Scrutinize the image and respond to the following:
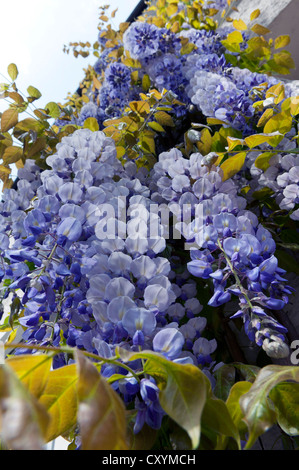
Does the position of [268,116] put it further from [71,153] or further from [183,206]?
[71,153]

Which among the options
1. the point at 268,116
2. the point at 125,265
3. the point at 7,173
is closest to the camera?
the point at 125,265

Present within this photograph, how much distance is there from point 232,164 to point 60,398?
52 cm

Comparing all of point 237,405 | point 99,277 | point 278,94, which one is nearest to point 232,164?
point 278,94

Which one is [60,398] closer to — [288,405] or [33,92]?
[288,405]

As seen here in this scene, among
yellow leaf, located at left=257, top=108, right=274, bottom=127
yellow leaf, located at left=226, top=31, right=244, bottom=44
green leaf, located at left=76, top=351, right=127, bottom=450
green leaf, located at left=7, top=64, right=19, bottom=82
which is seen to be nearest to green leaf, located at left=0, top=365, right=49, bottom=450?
green leaf, located at left=76, top=351, right=127, bottom=450

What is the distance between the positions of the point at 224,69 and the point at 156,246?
0.71 m

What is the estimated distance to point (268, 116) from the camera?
772mm

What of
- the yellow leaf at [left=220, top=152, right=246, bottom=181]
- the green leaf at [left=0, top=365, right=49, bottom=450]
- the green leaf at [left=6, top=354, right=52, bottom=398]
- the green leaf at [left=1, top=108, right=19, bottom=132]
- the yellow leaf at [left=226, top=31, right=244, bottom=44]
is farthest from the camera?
the yellow leaf at [left=226, top=31, right=244, bottom=44]

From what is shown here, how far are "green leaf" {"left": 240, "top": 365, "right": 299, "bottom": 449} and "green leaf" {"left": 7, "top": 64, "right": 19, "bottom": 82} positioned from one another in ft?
3.05

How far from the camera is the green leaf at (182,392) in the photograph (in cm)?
32

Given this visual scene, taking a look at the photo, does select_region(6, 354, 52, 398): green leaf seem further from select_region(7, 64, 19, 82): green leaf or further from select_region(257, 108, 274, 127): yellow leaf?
select_region(7, 64, 19, 82): green leaf

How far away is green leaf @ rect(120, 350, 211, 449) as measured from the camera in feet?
1.03

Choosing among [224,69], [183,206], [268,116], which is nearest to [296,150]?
[268,116]
